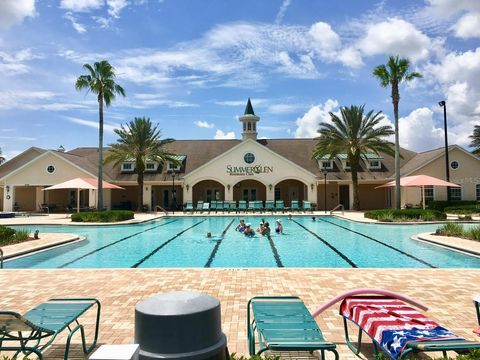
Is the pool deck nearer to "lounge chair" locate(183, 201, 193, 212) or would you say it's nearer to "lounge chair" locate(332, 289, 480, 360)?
"lounge chair" locate(332, 289, 480, 360)

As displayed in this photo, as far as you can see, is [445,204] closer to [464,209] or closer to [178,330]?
[464,209]

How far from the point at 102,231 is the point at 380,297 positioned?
59.8 feet

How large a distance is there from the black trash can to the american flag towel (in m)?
1.95

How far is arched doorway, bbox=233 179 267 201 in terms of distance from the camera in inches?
1538

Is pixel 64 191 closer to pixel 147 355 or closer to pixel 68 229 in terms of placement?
pixel 68 229

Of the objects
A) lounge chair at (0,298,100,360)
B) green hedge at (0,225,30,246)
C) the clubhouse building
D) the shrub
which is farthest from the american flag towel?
the clubhouse building

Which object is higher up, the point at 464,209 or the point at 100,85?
the point at 100,85

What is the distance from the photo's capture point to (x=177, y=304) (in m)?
2.97

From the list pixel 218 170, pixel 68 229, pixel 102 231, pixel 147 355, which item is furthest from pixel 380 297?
pixel 218 170

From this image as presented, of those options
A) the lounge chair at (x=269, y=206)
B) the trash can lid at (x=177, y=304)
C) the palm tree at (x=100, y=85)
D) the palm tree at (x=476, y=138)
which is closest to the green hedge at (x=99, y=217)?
the palm tree at (x=100, y=85)

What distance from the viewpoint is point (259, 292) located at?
7469mm

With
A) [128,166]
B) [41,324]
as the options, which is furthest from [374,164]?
[41,324]

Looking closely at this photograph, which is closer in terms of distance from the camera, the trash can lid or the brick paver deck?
the trash can lid

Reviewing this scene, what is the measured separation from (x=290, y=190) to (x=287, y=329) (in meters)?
35.4
